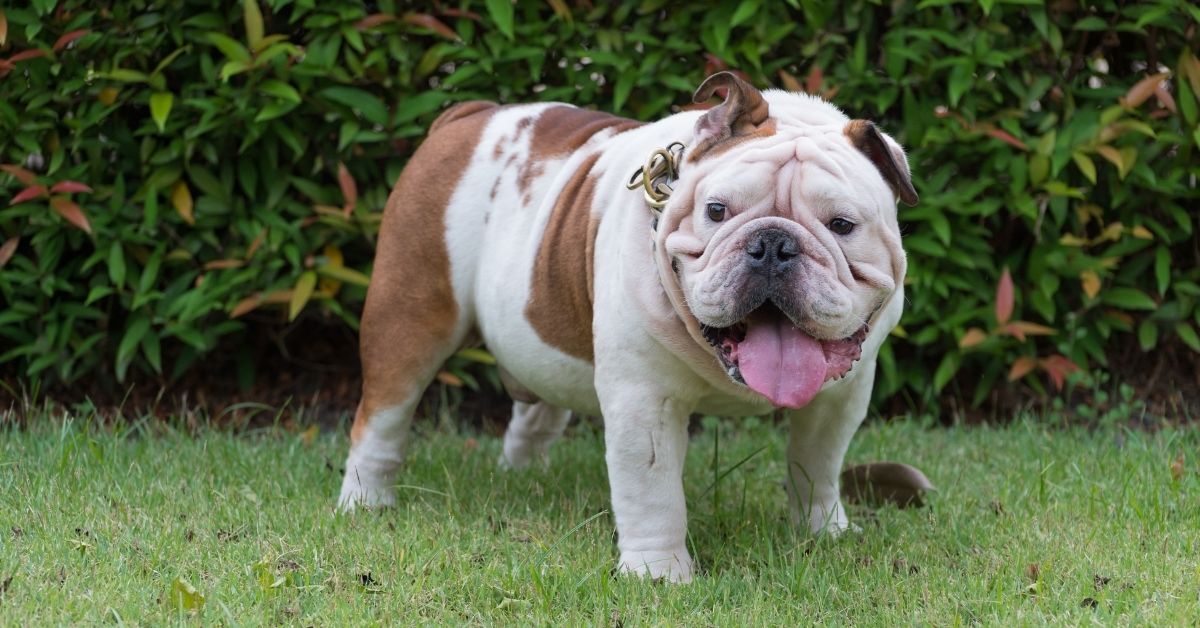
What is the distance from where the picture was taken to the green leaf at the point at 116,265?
5199mm

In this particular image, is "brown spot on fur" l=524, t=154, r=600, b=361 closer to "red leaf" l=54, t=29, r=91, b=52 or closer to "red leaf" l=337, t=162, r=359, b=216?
"red leaf" l=337, t=162, r=359, b=216

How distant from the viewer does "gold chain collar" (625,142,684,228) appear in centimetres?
345

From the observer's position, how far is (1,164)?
520 centimetres

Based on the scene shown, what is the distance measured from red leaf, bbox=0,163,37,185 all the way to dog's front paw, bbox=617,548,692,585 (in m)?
2.78

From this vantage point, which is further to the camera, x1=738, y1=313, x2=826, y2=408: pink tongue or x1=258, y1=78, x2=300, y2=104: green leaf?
x1=258, y1=78, x2=300, y2=104: green leaf

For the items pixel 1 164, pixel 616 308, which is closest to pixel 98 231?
pixel 1 164

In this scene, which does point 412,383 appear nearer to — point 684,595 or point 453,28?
point 684,595

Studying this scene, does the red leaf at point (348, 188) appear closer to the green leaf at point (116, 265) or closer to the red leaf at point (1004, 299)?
the green leaf at point (116, 265)

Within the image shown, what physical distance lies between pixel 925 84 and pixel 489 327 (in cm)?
218

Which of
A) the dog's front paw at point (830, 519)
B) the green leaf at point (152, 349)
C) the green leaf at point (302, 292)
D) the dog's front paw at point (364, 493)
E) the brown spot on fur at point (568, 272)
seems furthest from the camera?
the green leaf at point (152, 349)

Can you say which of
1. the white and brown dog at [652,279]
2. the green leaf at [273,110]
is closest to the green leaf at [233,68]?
the green leaf at [273,110]

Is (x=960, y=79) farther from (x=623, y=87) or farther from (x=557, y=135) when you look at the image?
(x=557, y=135)

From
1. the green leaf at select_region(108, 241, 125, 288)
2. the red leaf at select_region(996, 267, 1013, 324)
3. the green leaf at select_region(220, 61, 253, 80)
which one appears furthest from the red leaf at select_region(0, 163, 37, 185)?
the red leaf at select_region(996, 267, 1013, 324)

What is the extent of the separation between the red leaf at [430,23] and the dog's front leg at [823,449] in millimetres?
2020
